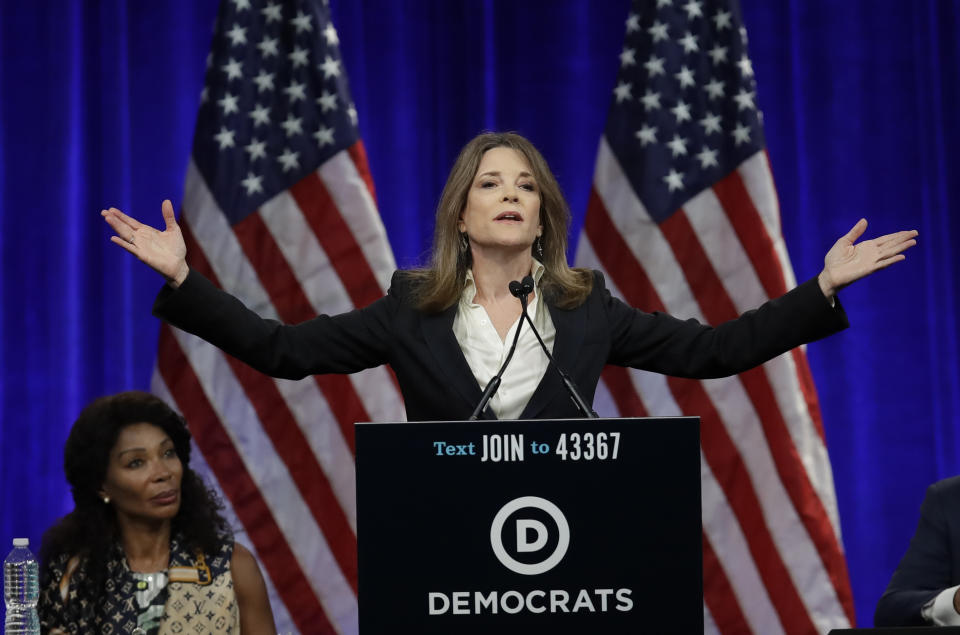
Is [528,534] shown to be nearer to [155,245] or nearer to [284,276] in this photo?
[155,245]

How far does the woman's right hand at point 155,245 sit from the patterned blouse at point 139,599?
1.03 metres

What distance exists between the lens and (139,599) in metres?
2.85

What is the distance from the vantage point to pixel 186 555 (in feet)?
9.61

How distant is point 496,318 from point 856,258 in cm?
69

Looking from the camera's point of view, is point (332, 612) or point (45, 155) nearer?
point (332, 612)

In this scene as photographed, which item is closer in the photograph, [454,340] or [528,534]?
[528,534]

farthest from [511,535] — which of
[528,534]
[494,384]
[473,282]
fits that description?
[473,282]

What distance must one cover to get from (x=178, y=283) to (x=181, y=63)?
8.08 feet

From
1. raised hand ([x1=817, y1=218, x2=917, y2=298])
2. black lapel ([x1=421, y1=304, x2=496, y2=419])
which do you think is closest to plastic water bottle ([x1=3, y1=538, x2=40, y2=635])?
black lapel ([x1=421, y1=304, x2=496, y2=419])

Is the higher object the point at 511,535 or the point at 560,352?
the point at 560,352

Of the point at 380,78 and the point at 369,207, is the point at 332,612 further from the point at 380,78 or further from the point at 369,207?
the point at 380,78

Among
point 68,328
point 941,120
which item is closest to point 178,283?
point 68,328

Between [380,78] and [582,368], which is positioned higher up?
[380,78]

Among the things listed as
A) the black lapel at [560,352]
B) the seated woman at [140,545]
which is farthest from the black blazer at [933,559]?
the seated woman at [140,545]
